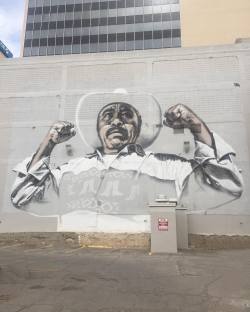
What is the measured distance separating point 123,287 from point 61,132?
1741 centimetres

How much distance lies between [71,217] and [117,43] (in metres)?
41.5

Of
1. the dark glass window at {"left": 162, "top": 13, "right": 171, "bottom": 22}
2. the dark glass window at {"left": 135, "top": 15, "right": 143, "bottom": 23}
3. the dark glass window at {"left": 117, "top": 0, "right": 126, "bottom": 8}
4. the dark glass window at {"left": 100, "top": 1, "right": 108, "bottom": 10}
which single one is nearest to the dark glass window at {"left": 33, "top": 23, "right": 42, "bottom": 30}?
the dark glass window at {"left": 100, "top": 1, "right": 108, "bottom": 10}

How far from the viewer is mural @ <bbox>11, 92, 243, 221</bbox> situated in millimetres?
23047

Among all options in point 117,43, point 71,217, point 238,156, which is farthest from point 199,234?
point 117,43

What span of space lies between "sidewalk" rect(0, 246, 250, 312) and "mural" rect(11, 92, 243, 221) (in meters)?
9.69

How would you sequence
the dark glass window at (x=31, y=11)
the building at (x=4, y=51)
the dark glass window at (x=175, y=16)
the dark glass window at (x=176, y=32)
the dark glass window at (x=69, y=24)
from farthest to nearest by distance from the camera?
the building at (x=4, y=51) → the dark glass window at (x=31, y=11) → the dark glass window at (x=69, y=24) → the dark glass window at (x=175, y=16) → the dark glass window at (x=176, y=32)

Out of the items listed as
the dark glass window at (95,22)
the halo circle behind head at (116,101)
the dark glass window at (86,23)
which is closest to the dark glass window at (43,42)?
the dark glass window at (86,23)

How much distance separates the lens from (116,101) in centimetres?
2550

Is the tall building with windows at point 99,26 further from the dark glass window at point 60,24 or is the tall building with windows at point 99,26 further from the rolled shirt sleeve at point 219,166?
the rolled shirt sleeve at point 219,166

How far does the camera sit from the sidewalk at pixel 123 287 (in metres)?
7.40

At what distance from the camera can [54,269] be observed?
38.7 feet

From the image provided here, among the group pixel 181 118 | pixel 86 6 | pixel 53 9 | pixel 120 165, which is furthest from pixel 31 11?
pixel 120 165

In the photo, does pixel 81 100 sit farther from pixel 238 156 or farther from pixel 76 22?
pixel 76 22

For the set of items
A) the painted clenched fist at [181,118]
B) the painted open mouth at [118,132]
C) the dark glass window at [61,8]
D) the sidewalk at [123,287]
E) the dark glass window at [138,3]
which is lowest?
the sidewalk at [123,287]
